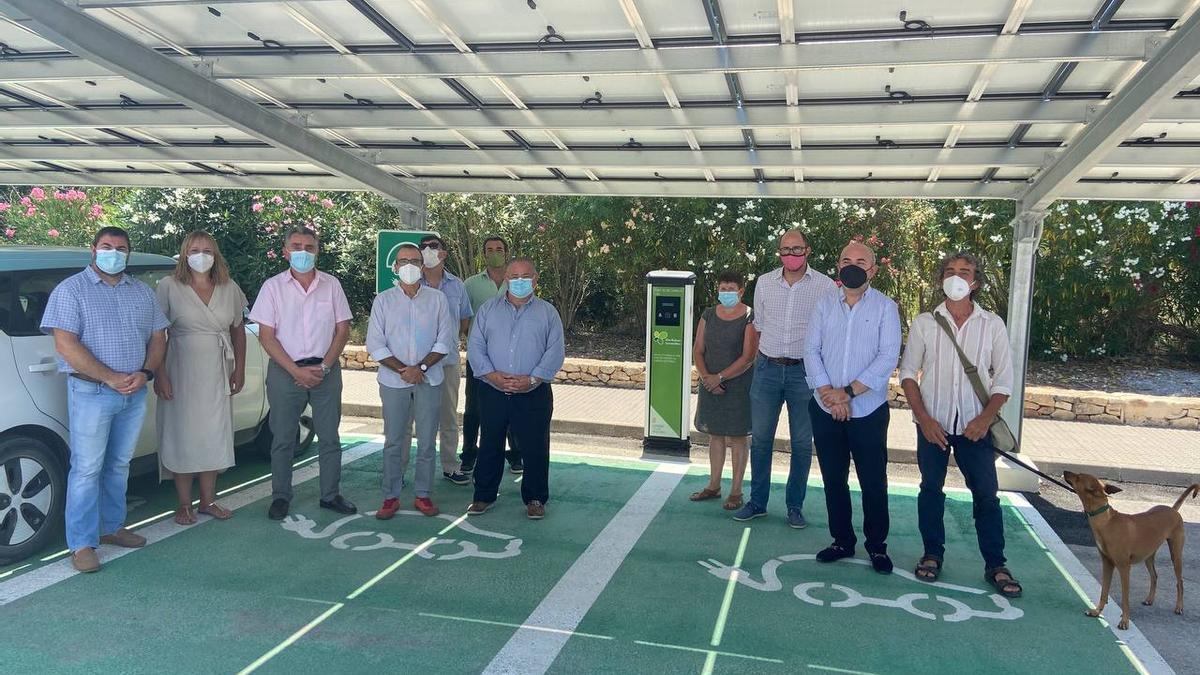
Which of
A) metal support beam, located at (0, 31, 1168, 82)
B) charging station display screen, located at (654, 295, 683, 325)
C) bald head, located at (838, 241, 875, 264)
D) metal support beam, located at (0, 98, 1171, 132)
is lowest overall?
charging station display screen, located at (654, 295, 683, 325)

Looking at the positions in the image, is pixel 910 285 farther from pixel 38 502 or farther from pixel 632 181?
pixel 38 502

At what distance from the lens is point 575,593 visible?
4691 mm

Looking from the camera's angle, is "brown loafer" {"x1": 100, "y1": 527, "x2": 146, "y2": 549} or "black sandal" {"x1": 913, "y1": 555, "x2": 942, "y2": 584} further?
"brown loafer" {"x1": 100, "y1": 527, "x2": 146, "y2": 549}

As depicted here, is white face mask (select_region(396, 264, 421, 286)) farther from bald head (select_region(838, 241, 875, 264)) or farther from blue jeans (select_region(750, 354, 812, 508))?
bald head (select_region(838, 241, 875, 264))

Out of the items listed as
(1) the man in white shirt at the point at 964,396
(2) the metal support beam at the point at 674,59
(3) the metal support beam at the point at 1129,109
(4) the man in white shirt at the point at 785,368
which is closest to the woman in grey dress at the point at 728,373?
(4) the man in white shirt at the point at 785,368

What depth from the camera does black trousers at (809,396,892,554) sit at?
512 cm

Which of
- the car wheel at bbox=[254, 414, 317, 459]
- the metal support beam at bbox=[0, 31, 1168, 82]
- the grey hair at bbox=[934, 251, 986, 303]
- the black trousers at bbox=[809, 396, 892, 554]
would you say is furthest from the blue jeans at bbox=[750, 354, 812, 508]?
the car wheel at bbox=[254, 414, 317, 459]

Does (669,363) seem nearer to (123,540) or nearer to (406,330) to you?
(406,330)

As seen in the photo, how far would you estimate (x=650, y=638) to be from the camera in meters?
4.15

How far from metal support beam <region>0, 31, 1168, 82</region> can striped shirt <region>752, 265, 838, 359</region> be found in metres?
1.46

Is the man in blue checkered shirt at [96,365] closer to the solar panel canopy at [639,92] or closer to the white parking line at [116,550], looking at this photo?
the white parking line at [116,550]

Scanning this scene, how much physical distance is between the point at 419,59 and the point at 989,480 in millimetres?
4328

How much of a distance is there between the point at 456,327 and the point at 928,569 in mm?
3610

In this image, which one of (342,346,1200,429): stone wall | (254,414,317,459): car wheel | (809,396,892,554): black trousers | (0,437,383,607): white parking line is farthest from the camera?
(342,346,1200,429): stone wall
